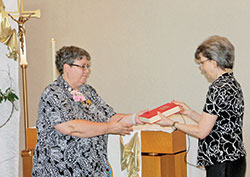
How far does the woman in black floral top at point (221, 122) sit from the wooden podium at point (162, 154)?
1.90 ft

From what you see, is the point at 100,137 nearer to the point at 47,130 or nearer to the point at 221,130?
the point at 47,130

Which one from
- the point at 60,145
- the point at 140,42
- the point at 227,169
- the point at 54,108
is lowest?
the point at 227,169

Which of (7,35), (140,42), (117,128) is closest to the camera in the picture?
→ (117,128)

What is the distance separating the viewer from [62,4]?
457cm

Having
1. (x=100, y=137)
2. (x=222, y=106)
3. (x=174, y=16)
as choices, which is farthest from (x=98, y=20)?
(x=222, y=106)

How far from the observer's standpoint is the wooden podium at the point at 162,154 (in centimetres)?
284

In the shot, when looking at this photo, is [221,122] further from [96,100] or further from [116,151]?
[116,151]

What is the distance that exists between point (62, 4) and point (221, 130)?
298 cm

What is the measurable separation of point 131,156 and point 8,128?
1.51m

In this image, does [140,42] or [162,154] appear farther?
[140,42]

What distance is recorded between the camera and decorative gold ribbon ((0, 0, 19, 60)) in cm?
346

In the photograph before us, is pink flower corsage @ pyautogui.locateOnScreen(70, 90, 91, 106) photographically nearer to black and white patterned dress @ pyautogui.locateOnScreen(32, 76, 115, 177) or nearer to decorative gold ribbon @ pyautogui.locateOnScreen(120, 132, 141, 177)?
black and white patterned dress @ pyautogui.locateOnScreen(32, 76, 115, 177)

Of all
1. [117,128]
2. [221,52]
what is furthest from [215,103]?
A: [117,128]

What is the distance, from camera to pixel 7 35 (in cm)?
357
